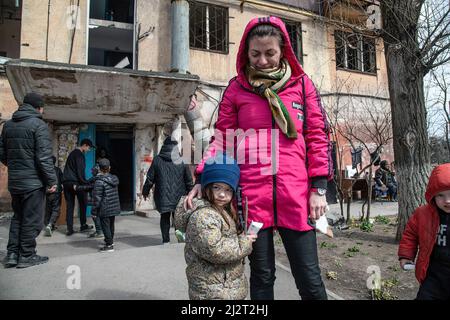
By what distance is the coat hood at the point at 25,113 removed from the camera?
4.18 metres

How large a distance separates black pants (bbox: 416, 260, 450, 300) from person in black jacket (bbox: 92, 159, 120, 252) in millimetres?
4312

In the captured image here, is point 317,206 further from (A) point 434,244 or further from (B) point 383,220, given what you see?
(B) point 383,220

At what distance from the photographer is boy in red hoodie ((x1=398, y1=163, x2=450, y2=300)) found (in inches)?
89.5

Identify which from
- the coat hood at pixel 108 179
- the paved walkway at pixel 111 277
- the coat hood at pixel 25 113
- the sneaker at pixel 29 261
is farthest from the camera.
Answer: the coat hood at pixel 108 179

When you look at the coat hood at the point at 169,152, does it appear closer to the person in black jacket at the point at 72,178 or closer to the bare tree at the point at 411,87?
the person in black jacket at the point at 72,178

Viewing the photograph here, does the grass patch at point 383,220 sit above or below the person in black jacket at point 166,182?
below

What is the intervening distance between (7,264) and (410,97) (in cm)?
616

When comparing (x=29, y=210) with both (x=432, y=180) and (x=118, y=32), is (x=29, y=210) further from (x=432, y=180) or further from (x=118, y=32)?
(x=118, y=32)

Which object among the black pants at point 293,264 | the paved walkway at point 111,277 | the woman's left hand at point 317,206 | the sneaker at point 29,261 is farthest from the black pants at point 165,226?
the woman's left hand at point 317,206

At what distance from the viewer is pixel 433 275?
2.32 meters

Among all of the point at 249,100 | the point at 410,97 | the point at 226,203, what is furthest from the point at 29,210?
the point at 410,97

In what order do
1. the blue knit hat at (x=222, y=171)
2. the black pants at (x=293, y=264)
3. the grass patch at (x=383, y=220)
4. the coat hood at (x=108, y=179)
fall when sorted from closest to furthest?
the black pants at (x=293, y=264)
the blue knit hat at (x=222, y=171)
the coat hood at (x=108, y=179)
the grass patch at (x=383, y=220)

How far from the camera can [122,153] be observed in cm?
1059

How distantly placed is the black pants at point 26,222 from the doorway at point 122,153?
19.7 feet
